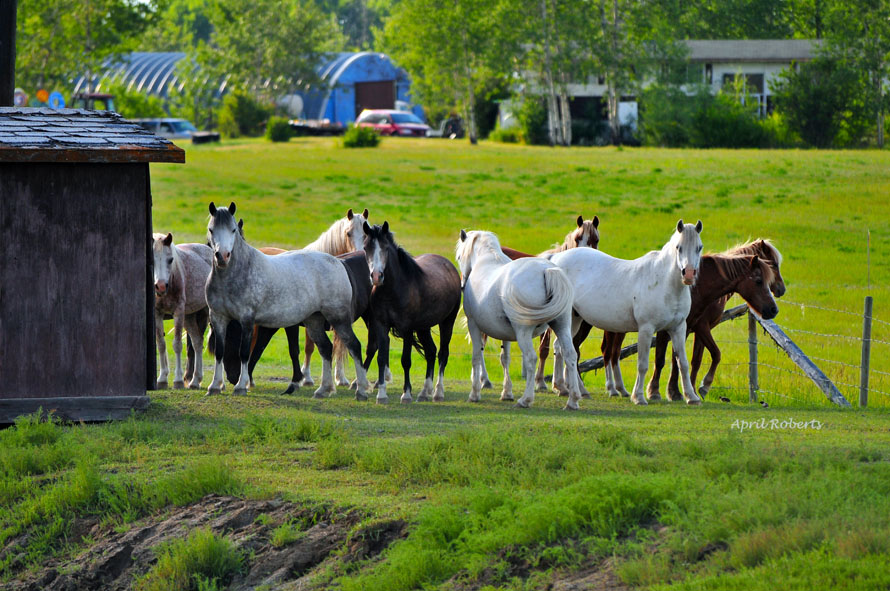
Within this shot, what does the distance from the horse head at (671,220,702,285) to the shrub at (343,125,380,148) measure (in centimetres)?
4675

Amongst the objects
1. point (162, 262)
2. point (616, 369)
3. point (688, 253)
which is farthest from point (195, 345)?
point (688, 253)

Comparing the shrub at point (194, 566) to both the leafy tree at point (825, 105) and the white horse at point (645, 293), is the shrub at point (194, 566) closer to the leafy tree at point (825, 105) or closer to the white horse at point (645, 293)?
the white horse at point (645, 293)

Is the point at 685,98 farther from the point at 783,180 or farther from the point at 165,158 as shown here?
the point at 165,158

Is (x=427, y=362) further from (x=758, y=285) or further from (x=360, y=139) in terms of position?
(x=360, y=139)

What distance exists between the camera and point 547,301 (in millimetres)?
12000

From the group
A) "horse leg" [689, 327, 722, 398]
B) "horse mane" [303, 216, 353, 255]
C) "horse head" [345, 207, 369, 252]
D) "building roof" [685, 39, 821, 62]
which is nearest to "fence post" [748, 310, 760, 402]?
"horse leg" [689, 327, 722, 398]

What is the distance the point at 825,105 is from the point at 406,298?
4478cm

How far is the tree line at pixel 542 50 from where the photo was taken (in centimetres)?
5438

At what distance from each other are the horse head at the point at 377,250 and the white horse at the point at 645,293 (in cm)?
236

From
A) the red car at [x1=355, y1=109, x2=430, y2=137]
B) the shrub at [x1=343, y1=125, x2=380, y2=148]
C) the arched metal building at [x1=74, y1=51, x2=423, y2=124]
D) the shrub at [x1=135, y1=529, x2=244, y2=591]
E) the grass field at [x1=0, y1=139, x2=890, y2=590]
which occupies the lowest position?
the shrub at [x1=135, y1=529, x2=244, y2=591]

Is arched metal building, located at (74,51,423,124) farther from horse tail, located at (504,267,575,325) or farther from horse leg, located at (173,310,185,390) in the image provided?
horse tail, located at (504,267,575,325)

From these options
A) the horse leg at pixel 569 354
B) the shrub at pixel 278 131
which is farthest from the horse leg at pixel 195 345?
the shrub at pixel 278 131

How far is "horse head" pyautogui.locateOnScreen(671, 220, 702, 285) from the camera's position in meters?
12.1

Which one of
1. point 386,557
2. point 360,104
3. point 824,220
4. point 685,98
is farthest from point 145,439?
point 360,104
